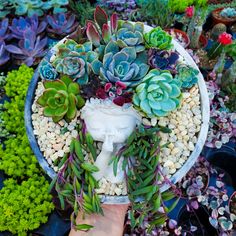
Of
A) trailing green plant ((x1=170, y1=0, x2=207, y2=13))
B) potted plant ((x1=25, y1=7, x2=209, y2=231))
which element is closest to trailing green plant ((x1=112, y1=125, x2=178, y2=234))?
potted plant ((x1=25, y1=7, x2=209, y2=231))

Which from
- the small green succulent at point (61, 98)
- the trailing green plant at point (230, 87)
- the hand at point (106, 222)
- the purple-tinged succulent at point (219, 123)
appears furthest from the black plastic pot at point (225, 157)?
the small green succulent at point (61, 98)

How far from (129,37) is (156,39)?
0.27ft

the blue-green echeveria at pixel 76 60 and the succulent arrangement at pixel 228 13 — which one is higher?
the blue-green echeveria at pixel 76 60

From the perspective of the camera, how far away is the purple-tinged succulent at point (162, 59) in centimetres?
112

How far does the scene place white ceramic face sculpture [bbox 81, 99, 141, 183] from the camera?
3.59 ft

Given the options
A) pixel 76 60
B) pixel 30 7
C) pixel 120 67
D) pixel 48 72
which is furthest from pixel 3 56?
pixel 120 67

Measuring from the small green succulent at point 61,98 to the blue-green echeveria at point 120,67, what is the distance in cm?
9

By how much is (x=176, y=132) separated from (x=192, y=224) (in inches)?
21.7

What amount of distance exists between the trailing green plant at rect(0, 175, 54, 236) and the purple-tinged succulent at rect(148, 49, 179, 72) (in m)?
0.66

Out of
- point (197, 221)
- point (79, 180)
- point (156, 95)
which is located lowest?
point (197, 221)

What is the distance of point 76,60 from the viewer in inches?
42.8

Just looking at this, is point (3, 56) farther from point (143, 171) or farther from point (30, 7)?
point (143, 171)

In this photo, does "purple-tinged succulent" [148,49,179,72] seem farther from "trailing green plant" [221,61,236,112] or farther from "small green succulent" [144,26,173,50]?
"trailing green plant" [221,61,236,112]

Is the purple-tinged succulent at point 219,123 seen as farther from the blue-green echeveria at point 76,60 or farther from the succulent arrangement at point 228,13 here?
the blue-green echeveria at point 76,60
